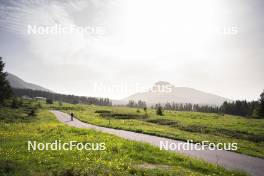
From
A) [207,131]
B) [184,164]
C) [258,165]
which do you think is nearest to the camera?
[184,164]

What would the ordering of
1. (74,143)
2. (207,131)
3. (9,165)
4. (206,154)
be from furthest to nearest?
(207,131)
(74,143)
(206,154)
(9,165)

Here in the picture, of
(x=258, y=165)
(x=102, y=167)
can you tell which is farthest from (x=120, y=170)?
(x=258, y=165)

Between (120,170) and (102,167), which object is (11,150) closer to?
(102,167)

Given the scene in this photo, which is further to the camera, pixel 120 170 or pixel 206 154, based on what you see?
pixel 206 154

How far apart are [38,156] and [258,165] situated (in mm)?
16687

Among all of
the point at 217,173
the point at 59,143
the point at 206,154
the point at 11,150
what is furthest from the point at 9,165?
the point at 206,154

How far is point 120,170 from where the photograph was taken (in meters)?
14.3

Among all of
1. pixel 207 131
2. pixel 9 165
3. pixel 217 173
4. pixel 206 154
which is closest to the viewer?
pixel 9 165

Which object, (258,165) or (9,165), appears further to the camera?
(258,165)

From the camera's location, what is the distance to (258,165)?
17875mm

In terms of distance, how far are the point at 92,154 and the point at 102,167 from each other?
12.2 ft

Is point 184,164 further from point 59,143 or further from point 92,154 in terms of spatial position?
point 59,143

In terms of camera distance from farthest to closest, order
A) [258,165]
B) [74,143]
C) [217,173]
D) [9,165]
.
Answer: [74,143] < [258,165] < [217,173] < [9,165]

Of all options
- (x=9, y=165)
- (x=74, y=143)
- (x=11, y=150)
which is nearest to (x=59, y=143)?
(x=74, y=143)
